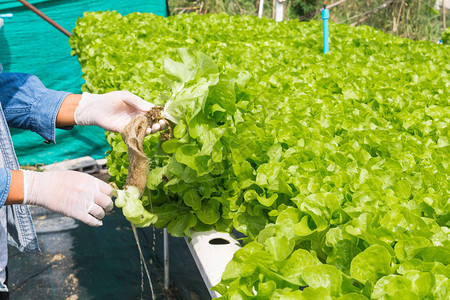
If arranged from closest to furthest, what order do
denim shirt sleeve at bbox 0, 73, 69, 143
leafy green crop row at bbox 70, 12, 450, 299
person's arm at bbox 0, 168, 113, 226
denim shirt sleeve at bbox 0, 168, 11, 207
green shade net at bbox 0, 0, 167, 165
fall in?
leafy green crop row at bbox 70, 12, 450, 299 → denim shirt sleeve at bbox 0, 168, 11, 207 → person's arm at bbox 0, 168, 113, 226 → denim shirt sleeve at bbox 0, 73, 69, 143 → green shade net at bbox 0, 0, 167, 165

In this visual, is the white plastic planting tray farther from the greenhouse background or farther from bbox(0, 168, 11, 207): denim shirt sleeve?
bbox(0, 168, 11, 207): denim shirt sleeve

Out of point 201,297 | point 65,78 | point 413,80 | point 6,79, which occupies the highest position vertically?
point 6,79

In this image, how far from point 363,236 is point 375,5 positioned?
1528cm

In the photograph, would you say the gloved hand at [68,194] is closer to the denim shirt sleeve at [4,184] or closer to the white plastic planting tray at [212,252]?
the denim shirt sleeve at [4,184]

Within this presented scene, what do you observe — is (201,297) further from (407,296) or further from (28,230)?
(407,296)

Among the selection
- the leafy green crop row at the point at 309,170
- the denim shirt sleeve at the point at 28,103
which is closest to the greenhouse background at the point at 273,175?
the leafy green crop row at the point at 309,170

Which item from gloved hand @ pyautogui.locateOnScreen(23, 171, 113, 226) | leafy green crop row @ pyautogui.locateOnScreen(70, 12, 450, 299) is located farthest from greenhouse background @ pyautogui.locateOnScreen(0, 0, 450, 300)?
gloved hand @ pyautogui.locateOnScreen(23, 171, 113, 226)

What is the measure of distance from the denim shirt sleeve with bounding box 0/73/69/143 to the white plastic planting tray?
114cm

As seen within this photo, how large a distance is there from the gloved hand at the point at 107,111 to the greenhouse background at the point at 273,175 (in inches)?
6.1

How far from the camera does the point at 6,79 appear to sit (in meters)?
2.67

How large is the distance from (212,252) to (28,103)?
4.78 ft

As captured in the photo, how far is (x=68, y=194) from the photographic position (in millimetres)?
2131

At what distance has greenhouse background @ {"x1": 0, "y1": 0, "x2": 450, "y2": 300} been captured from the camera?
129cm

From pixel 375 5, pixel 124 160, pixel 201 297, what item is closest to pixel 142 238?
pixel 201 297
